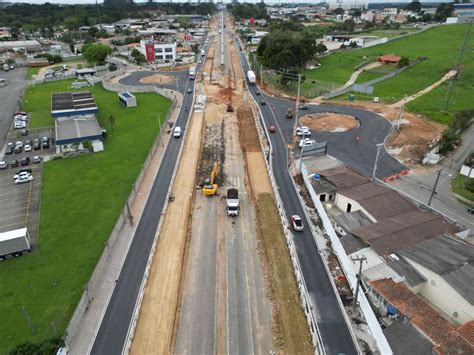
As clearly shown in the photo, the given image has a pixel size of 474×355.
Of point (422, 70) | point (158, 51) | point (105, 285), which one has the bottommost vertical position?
point (105, 285)

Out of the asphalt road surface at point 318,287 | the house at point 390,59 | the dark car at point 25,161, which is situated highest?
the house at point 390,59

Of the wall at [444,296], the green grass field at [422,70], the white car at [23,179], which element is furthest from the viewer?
the green grass field at [422,70]

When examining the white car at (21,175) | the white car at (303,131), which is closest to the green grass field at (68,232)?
the white car at (21,175)

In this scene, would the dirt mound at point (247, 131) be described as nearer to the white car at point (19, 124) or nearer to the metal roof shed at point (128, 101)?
the metal roof shed at point (128, 101)

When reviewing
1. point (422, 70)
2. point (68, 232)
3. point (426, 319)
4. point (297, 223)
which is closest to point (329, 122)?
point (297, 223)

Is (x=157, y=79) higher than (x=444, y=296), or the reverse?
(x=157, y=79)

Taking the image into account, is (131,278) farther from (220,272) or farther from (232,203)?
(232,203)

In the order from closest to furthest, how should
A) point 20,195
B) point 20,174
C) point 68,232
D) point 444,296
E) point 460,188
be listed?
point 444,296, point 68,232, point 460,188, point 20,195, point 20,174
